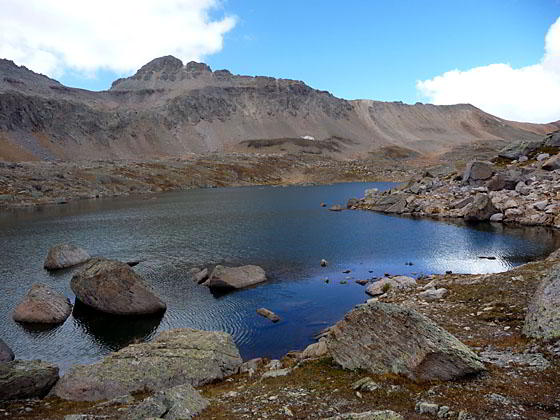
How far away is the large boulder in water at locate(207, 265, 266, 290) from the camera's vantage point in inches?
1709

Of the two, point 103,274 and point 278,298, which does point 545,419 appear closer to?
point 278,298

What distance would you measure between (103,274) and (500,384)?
109 ft

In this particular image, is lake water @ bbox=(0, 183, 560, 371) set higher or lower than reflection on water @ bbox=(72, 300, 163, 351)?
higher

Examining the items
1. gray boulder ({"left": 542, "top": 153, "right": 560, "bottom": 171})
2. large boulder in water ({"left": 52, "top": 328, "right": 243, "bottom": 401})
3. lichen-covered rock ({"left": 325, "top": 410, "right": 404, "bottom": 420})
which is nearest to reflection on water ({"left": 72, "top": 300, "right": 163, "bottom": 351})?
large boulder in water ({"left": 52, "top": 328, "right": 243, "bottom": 401})

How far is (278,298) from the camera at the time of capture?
4053 cm

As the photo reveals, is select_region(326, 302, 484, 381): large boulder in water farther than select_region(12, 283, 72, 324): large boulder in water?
No

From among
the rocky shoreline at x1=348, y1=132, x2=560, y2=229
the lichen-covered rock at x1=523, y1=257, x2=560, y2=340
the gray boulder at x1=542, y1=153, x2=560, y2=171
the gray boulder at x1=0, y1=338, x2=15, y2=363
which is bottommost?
the gray boulder at x1=0, y1=338, x2=15, y2=363

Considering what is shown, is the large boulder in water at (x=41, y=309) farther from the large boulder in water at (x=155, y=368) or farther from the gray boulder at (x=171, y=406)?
the gray boulder at (x=171, y=406)

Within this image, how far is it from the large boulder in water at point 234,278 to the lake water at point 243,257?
1247 millimetres

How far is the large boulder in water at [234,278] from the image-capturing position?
142 feet

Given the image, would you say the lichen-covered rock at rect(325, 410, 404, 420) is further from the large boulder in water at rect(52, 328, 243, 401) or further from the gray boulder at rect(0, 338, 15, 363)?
the gray boulder at rect(0, 338, 15, 363)

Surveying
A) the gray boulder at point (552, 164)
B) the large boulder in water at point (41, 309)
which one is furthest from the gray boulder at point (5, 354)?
the gray boulder at point (552, 164)

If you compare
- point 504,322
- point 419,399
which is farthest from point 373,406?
point 504,322

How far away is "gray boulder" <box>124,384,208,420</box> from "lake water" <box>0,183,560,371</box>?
1261 cm
